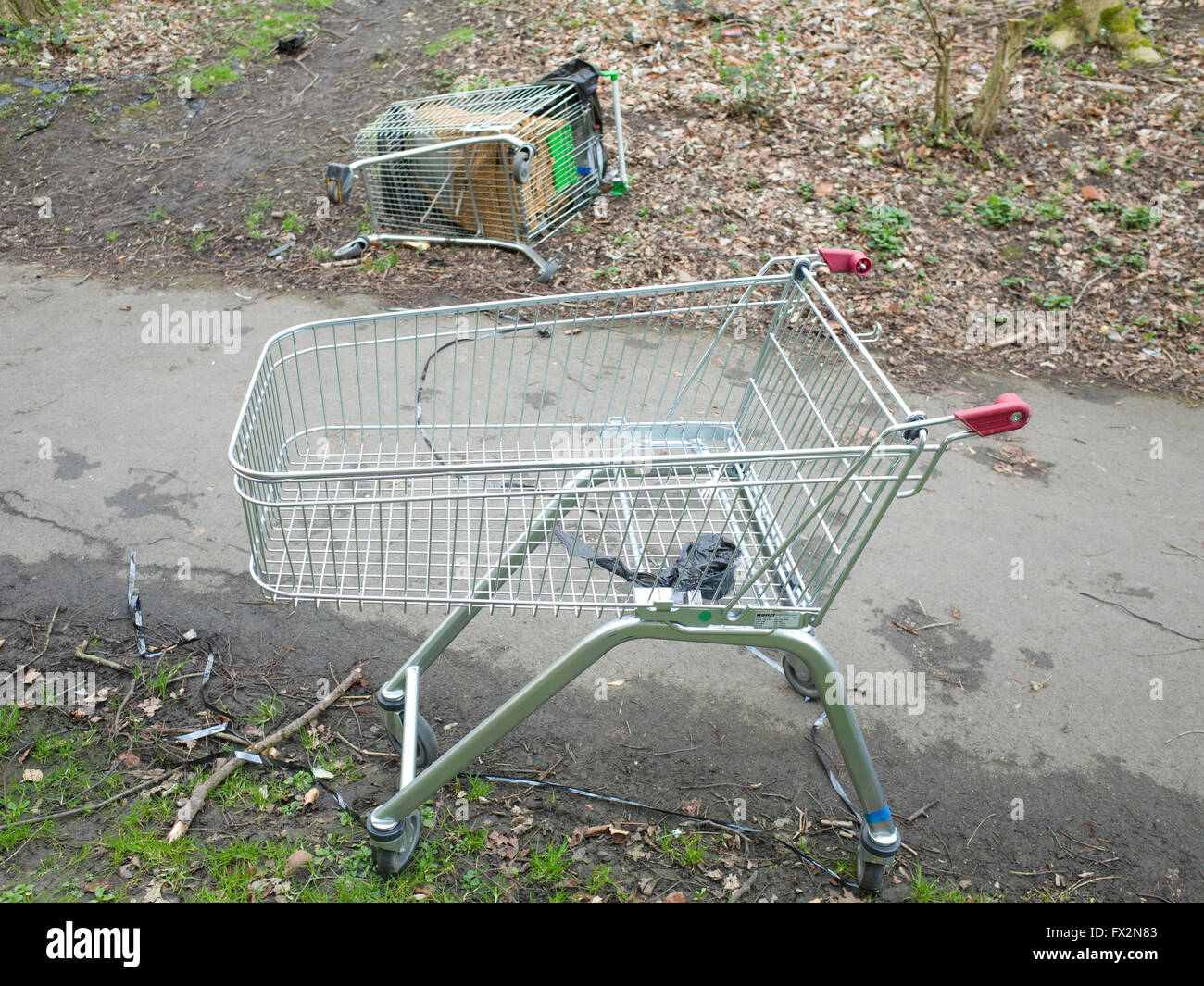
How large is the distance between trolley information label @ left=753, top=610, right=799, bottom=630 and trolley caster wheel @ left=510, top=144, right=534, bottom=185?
407cm

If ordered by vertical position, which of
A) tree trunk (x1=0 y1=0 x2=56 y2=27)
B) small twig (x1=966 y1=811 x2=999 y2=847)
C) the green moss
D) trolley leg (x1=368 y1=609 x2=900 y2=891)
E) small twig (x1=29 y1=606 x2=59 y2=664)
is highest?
tree trunk (x1=0 y1=0 x2=56 y2=27)

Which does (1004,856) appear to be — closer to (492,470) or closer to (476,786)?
(476,786)

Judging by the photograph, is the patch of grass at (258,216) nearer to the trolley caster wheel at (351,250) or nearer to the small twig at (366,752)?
the trolley caster wheel at (351,250)

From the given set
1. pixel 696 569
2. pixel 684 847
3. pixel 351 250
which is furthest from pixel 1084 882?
pixel 351 250

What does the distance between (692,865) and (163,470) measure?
3041mm

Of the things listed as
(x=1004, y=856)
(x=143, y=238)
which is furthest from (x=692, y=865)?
(x=143, y=238)

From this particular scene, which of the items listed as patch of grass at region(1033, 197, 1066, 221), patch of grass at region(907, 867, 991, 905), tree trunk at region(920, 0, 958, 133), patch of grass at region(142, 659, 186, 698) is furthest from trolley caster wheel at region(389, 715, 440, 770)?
tree trunk at region(920, 0, 958, 133)

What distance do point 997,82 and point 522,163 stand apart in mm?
3760

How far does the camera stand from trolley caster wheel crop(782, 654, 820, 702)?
3104 millimetres

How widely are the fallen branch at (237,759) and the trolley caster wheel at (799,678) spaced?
159cm

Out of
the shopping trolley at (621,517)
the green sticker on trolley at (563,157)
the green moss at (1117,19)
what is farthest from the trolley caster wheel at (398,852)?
the green moss at (1117,19)

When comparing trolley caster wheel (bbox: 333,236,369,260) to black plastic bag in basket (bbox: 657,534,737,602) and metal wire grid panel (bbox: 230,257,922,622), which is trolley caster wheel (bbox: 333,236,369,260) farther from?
black plastic bag in basket (bbox: 657,534,737,602)

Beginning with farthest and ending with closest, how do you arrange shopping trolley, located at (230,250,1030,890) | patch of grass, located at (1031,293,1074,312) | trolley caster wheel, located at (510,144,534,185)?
patch of grass, located at (1031,293,1074,312) < trolley caster wheel, located at (510,144,534,185) < shopping trolley, located at (230,250,1030,890)

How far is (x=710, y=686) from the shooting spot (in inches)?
125
